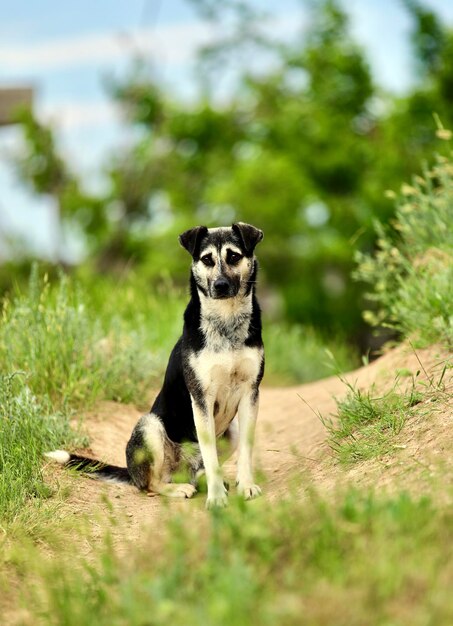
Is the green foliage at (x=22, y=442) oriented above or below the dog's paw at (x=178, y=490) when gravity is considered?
above

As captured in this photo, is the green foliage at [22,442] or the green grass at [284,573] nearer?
the green grass at [284,573]

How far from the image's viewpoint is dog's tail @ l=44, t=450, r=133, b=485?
20.8 feet

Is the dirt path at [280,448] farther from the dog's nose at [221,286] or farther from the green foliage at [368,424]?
the dog's nose at [221,286]

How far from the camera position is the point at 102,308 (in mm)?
10648

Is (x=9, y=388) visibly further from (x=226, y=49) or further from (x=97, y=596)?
(x=226, y=49)

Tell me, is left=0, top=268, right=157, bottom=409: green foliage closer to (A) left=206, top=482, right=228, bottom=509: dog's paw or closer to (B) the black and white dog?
(B) the black and white dog

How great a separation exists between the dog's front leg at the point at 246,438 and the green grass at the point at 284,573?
4.80 ft

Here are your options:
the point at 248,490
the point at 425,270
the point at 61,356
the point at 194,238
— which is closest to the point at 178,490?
the point at 248,490

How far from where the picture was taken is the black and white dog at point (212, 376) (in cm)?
566

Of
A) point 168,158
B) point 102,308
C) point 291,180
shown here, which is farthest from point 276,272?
point 102,308

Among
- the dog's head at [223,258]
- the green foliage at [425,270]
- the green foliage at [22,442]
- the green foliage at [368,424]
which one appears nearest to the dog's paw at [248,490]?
the green foliage at [368,424]

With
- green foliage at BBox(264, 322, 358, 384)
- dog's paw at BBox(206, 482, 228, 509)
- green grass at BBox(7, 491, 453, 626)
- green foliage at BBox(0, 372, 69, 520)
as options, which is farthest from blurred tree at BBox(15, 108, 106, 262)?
green grass at BBox(7, 491, 453, 626)

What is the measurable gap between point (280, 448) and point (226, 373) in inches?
74.1

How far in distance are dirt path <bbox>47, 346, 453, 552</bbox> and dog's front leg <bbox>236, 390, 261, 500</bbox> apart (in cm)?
11
